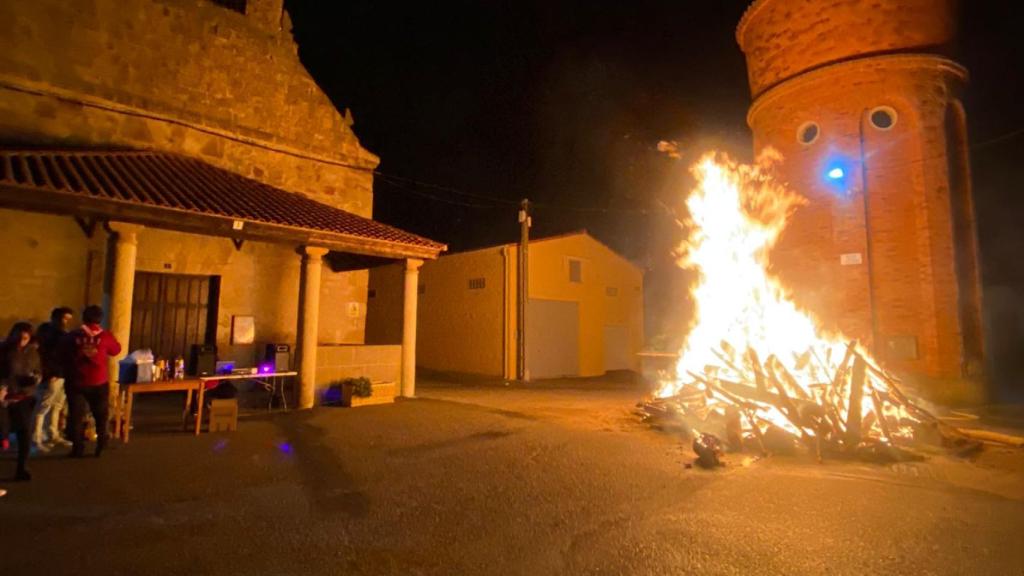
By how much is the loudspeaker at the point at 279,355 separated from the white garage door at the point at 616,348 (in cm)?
1390

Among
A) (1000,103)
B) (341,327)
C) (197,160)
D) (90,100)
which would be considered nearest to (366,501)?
(341,327)

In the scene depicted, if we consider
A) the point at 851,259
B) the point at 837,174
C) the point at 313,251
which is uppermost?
the point at 837,174

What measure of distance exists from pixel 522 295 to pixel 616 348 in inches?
242

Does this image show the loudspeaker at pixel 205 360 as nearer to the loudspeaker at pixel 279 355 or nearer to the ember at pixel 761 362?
the loudspeaker at pixel 279 355

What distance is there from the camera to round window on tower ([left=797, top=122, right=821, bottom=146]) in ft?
44.8

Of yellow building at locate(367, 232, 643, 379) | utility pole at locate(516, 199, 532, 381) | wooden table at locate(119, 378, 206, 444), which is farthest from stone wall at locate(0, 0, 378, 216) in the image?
yellow building at locate(367, 232, 643, 379)

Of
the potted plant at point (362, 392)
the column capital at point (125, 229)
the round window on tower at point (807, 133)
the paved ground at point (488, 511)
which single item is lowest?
the paved ground at point (488, 511)

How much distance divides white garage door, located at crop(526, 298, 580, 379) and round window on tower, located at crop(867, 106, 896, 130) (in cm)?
1126

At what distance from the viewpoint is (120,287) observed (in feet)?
27.7

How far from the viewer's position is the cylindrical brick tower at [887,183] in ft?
40.0

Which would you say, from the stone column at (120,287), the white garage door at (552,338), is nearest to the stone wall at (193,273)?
the stone column at (120,287)

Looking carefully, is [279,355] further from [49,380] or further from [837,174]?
[837,174]

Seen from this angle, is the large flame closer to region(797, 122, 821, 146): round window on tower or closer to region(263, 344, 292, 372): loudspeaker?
region(797, 122, 821, 146): round window on tower

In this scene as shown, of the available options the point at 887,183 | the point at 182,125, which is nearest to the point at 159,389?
the point at 182,125
